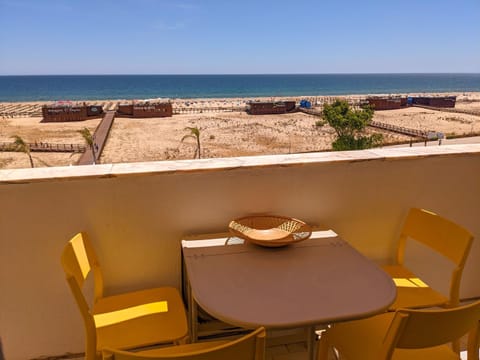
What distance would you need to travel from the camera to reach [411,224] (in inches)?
66.6

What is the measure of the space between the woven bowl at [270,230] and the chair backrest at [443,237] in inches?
22.6

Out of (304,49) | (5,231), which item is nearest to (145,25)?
(304,49)

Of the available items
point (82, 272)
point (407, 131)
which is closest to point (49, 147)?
point (82, 272)

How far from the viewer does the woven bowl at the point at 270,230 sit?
4.48 ft

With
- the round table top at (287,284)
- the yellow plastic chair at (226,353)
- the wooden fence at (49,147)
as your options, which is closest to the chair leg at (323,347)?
the round table top at (287,284)

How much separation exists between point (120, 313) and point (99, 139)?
71.6 feet

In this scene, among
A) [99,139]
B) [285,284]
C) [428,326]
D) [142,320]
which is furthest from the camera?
[99,139]

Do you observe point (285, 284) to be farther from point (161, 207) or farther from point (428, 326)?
point (161, 207)

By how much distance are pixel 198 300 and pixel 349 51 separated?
336 feet

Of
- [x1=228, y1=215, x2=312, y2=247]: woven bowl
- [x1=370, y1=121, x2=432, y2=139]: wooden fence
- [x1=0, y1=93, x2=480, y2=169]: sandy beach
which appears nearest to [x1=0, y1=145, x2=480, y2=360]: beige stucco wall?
[x1=228, y1=215, x2=312, y2=247]: woven bowl

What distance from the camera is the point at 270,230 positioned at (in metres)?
1.50

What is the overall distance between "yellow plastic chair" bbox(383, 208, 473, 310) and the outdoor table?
0.42 m

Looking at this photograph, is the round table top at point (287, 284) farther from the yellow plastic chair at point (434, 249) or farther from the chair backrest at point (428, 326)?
the yellow plastic chair at point (434, 249)

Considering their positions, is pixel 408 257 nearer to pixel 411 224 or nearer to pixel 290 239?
pixel 411 224
